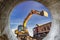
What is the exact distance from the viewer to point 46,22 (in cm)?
882

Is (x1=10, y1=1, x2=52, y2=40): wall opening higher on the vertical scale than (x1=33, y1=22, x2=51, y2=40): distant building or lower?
higher

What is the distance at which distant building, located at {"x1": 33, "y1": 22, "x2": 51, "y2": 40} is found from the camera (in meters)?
8.79

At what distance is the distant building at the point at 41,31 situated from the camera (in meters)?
8.79

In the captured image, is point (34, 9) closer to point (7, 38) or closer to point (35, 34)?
point (35, 34)

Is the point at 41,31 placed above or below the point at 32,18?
below

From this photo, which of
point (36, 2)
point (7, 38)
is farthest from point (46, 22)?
point (7, 38)

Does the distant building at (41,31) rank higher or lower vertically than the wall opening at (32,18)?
lower

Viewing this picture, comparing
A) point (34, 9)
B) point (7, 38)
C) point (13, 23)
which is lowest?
point (7, 38)

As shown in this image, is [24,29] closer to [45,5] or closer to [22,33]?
[22,33]

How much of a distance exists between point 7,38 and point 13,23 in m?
0.65

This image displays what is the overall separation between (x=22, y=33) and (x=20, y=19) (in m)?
0.57

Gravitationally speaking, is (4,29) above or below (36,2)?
below

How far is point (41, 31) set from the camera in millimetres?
8812

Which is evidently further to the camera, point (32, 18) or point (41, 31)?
point (32, 18)
